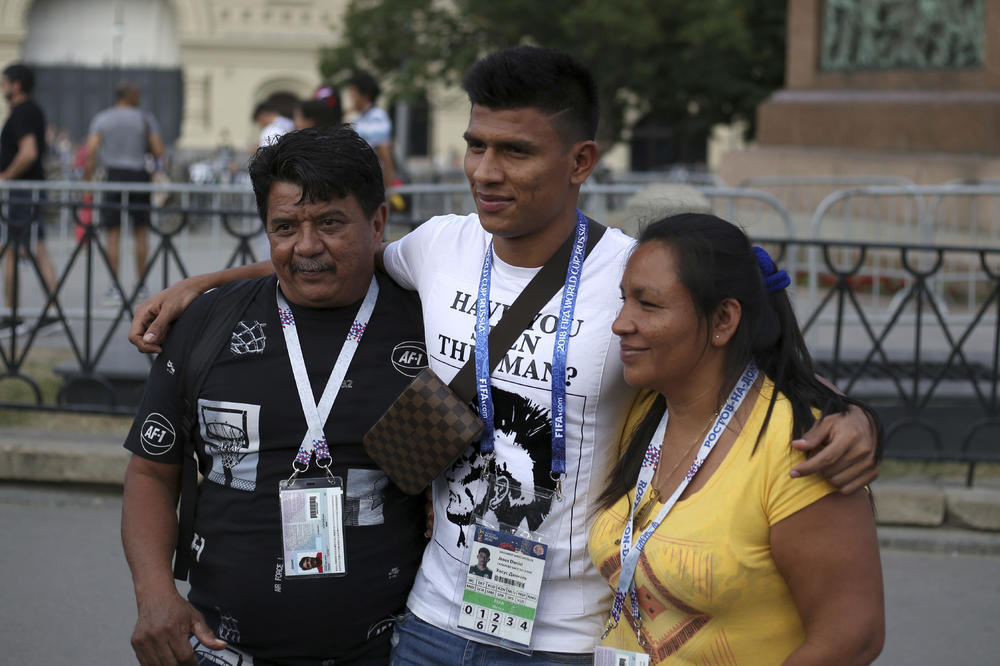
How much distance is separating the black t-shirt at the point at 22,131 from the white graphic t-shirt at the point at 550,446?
31.1ft

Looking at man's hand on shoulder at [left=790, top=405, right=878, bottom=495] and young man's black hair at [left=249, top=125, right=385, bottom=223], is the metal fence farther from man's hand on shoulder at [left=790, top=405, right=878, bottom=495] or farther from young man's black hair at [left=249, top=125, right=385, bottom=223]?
man's hand on shoulder at [left=790, top=405, right=878, bottom=495]

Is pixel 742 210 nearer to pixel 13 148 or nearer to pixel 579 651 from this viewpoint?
pixel 13 148

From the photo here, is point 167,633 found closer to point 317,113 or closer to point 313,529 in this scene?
point 313,529

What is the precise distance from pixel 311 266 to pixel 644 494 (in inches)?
34.6

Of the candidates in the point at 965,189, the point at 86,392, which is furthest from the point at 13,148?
the point at 965,189

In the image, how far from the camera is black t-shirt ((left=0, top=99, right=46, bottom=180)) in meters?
11.0

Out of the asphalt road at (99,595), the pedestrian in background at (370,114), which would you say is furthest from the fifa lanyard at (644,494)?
the pedestrian in background at (370,114)

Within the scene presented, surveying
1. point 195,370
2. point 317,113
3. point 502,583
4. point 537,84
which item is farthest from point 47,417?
point 537,84

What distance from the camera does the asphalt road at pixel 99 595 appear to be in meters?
4.98

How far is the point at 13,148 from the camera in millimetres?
11188

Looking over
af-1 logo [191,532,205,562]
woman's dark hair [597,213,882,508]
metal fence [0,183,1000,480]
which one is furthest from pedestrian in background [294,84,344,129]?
woman's dark hair [597,213,882,508]

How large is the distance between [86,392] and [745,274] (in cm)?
594

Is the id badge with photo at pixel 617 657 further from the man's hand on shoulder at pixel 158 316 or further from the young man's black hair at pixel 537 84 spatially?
the man's hand on shoulder at pixel 158 316

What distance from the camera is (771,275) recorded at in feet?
8.11
